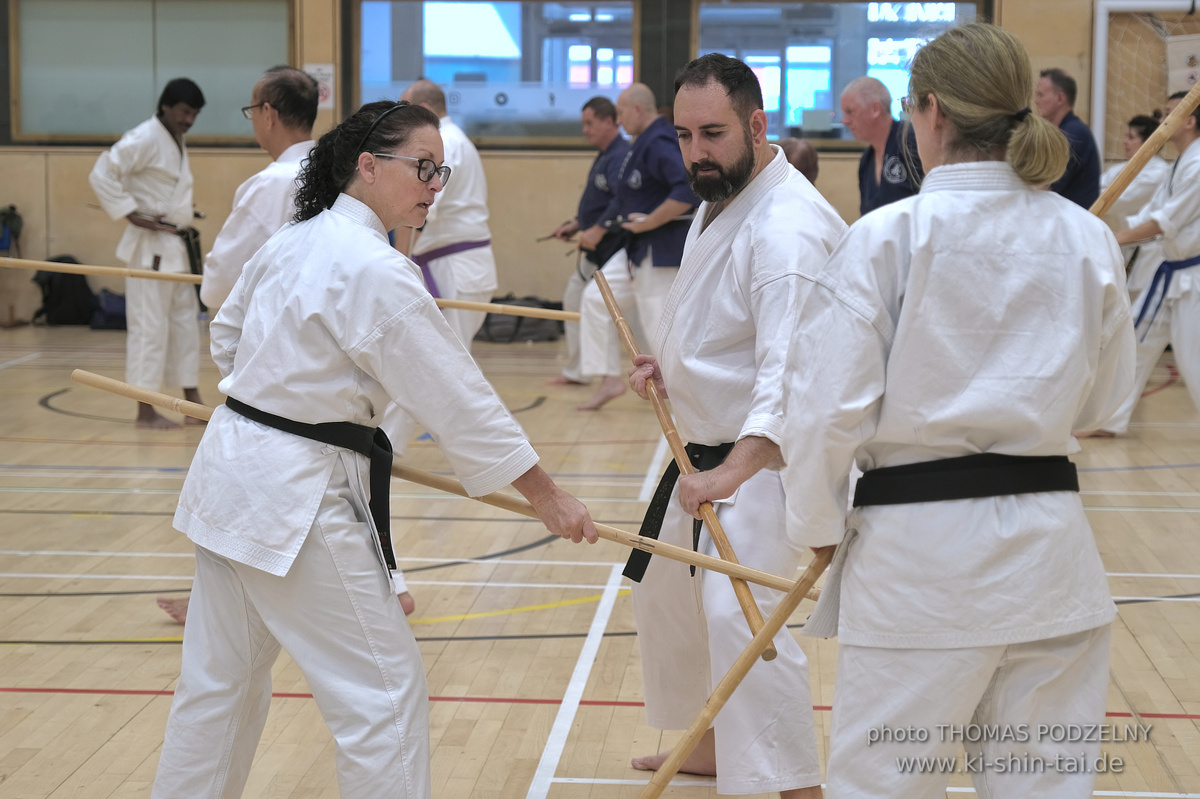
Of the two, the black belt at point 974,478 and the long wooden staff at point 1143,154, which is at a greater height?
the long wooden staff at point 1143,154

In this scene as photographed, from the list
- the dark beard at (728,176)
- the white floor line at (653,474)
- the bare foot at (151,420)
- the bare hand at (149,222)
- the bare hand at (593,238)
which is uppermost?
the dark beard at (728,176)

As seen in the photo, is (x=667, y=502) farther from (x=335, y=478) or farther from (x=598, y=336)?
(x=598, y=336)

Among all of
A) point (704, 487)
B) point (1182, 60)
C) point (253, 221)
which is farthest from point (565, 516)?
point (1182, 60)

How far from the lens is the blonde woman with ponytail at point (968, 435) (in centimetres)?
164

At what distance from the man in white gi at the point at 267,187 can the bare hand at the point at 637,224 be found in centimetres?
313

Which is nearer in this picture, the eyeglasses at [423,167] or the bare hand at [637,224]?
the eyeglasses at [423,167]

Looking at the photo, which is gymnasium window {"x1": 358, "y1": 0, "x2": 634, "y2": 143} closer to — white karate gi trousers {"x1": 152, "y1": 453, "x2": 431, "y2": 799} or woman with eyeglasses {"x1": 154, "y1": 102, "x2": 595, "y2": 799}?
woman with eyeglasses {"x1": 154, "y1": 102, "x2": 595, "y2": 799}

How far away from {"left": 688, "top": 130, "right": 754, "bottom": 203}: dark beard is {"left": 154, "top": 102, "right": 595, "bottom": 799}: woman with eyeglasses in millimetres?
580

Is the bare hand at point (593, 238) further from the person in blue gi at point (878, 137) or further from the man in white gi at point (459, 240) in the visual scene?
the person in blue gi at point (878, 137)

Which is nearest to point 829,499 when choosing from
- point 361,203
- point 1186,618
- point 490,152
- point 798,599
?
point 798,599

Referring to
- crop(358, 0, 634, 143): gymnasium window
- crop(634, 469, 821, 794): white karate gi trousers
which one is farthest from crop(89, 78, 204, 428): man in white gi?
crop(634, 469, 821, 794): white karate gi trousers

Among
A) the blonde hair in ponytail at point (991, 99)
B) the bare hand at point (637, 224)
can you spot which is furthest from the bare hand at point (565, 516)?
the bare hand at point (637, 224)

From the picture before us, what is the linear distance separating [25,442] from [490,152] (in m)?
5.36

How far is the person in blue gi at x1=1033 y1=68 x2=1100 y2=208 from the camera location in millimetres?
5773
